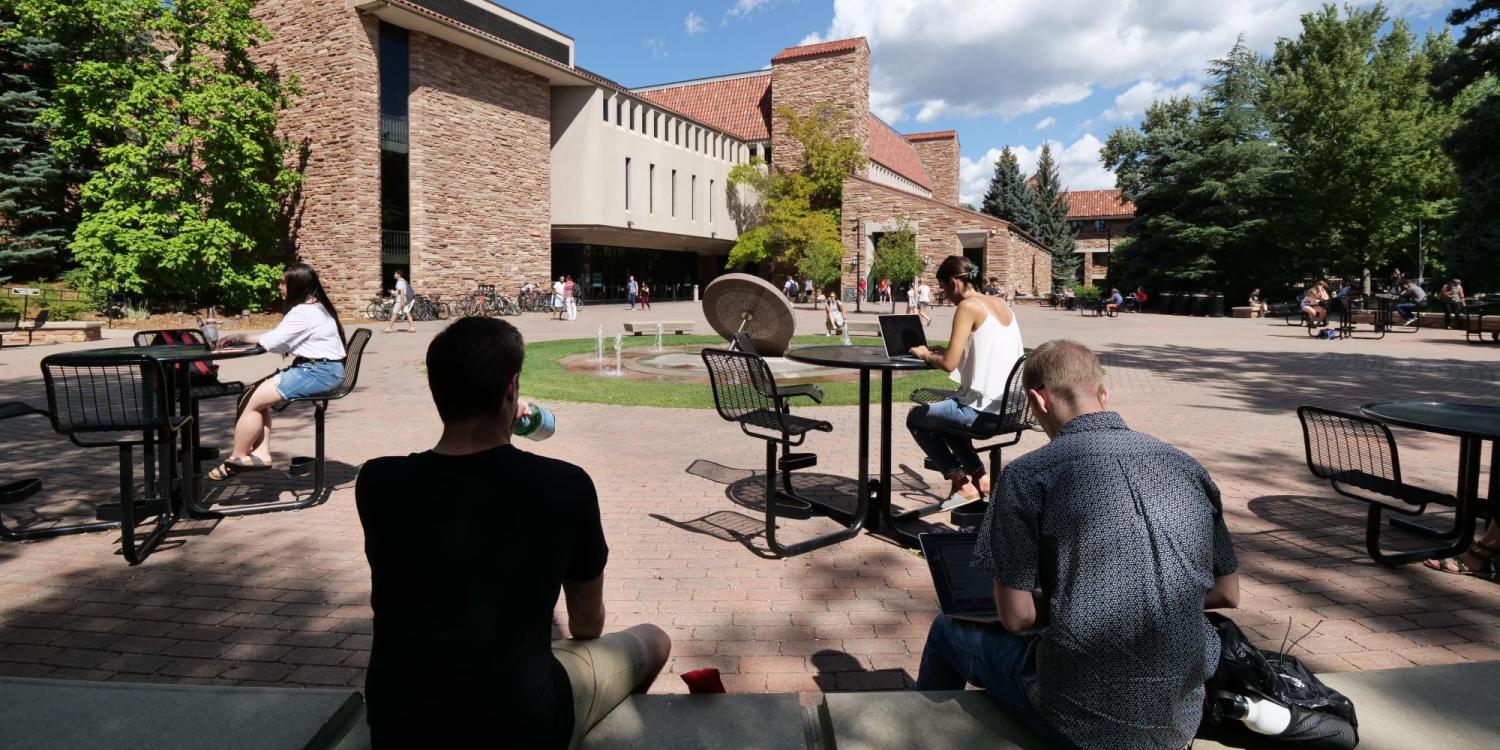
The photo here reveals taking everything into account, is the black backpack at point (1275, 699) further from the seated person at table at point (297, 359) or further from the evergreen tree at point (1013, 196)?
the evergreen tree at point (1013, 196)

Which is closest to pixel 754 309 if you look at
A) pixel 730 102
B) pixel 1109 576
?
pixel 1109 576

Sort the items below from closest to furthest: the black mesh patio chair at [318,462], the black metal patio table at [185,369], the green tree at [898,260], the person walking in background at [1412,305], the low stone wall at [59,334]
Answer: the black metal patio table at [185,369] → the black mesh patio chair at [318,462] → the low stone wall at [59,334] → the person walking in background at [1412,305] → the green tree at [898,260]

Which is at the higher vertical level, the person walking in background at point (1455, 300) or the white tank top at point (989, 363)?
the person walking in background at point (1455, 300)

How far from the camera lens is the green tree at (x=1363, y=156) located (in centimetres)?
3578

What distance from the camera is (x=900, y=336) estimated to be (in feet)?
16.3

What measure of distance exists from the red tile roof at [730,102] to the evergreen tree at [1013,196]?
1806cm

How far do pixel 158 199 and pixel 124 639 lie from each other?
26.3m

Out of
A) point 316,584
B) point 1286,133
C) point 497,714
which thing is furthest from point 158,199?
point 1286,133

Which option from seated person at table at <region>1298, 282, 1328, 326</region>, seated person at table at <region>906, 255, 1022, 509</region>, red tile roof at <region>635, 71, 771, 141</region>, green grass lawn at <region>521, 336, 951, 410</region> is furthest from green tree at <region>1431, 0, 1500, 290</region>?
red tile roof at <region>635, 71, 771, 141</region>

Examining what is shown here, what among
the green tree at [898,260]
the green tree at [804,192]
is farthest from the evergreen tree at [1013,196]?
the green tree at [898,260]

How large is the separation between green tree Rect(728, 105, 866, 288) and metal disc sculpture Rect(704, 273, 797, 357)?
36.9 metres

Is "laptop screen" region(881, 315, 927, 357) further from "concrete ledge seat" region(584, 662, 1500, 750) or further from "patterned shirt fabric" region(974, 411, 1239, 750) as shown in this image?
"patterned shirt fabric" region(974, 411, 1239, 750)

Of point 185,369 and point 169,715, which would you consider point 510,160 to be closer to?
point 185,369

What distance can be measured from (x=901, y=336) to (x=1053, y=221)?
6164 centimetres
